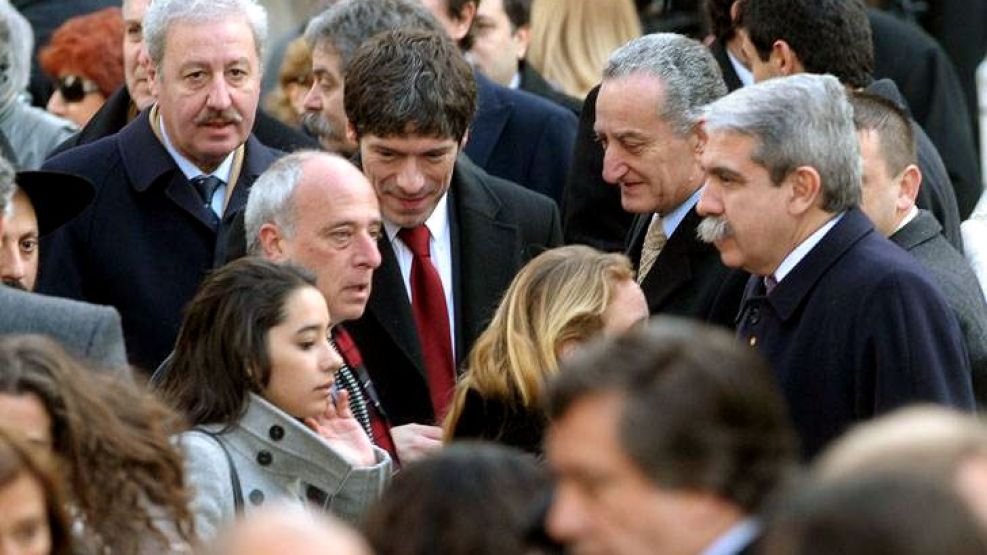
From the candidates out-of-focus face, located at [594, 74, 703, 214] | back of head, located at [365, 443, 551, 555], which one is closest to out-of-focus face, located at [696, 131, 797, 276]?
out-of-focus face, located at [594, 74, 703, 214]

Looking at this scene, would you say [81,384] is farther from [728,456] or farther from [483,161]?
[483,161]

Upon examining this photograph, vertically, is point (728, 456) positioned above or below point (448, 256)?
above

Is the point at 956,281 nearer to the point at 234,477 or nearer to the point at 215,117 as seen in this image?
the point at 234,477

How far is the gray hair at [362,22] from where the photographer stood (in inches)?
300

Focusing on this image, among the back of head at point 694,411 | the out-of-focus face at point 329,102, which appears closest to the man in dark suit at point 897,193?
the out-of-focus face at point 329,102

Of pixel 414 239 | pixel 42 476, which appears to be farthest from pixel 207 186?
pixel 42 476

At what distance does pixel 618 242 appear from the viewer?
7410 millimetres

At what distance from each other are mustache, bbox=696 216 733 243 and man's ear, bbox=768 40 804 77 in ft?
5.16

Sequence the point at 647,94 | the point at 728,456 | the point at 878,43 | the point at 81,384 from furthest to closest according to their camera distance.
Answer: the point at 878,43, the point at 647,94, the point at 81,384, the point at 728,456

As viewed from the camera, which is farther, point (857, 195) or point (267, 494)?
point (857, 195)

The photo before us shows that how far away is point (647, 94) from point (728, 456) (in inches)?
134

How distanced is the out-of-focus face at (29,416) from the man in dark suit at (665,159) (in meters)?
2.26

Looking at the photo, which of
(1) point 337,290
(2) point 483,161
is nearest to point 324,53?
(2) point 483,161

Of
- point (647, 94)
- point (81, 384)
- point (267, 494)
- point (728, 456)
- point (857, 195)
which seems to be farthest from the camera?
point (647, 94)
